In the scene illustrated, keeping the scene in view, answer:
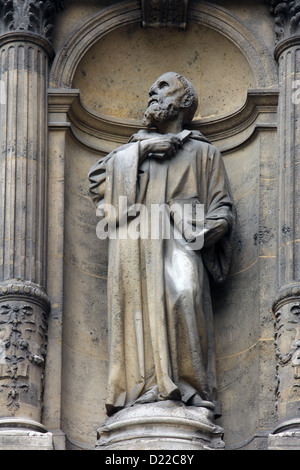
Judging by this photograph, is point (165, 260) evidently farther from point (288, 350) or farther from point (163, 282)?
point (288, 350)

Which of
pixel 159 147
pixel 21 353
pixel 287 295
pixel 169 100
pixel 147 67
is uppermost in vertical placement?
pixel 147 67

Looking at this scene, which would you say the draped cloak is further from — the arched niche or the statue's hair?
the arched niche

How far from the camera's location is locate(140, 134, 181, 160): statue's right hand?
15227mm

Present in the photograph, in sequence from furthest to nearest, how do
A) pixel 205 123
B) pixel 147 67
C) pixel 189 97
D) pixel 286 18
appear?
pixel 147 67
pixel 205 123
pixel 286 18
pixel 189 97

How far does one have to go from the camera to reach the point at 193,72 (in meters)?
16.5

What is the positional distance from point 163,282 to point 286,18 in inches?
108

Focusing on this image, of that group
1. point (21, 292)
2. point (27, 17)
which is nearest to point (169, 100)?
point (27, 17)

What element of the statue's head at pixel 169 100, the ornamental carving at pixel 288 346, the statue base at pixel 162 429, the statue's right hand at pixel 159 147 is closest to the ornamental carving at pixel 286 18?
the statue's head at pixel 169 100

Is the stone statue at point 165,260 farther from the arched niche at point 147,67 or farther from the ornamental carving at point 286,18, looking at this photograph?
the ornamental carving at point 286,18

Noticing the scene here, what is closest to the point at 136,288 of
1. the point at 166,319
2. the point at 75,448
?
the point at 166,319

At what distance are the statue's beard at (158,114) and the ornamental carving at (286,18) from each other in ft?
3.85

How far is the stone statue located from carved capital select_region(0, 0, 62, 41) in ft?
3.70

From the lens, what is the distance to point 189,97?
51.3ft
